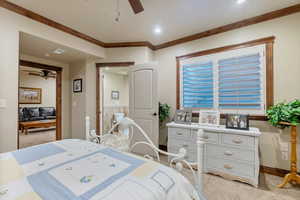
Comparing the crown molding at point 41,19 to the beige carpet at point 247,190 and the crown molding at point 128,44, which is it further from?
the beige carpet at point 247,190

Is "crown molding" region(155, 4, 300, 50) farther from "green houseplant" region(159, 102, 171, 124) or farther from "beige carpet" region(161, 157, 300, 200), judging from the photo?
"beige carpet" region(161, 157, 300, 200)

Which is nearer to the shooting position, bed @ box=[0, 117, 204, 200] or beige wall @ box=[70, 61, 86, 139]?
bed @ box=[0, 117, 204, 200]

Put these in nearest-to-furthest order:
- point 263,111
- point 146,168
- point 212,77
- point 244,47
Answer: point 146,168, point 263,111, point 244,47, point 212,77

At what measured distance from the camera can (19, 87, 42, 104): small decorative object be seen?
6027 millimetres

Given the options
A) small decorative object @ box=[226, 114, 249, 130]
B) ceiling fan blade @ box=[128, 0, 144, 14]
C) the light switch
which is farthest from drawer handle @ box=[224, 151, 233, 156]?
the light switch

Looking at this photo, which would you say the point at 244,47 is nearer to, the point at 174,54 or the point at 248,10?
the point at 248,10

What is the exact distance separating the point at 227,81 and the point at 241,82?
8.8 inches

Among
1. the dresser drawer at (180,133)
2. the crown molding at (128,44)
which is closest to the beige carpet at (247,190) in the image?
the dresser drawer at (180,133)

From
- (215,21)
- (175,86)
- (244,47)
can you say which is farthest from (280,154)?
(215,21)

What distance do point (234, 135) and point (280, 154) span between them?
871mm

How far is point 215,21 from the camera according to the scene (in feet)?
8.38

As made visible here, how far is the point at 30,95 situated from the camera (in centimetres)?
630

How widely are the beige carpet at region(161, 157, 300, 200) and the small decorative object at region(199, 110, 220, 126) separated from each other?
882 millimetres

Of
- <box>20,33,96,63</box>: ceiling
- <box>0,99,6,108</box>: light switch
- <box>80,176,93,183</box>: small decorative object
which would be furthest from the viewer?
<box>20,33,96,63</box>: ceiling
